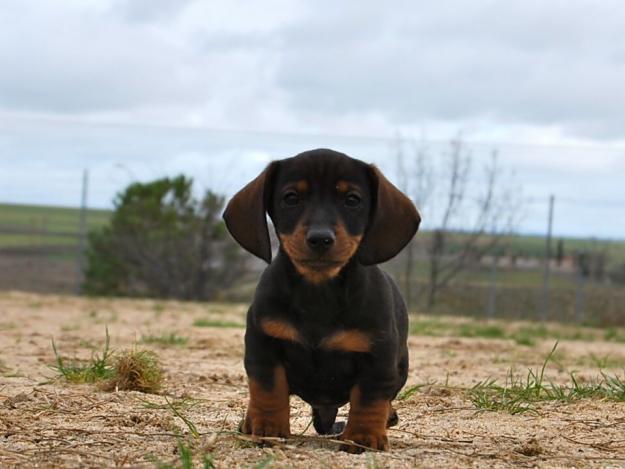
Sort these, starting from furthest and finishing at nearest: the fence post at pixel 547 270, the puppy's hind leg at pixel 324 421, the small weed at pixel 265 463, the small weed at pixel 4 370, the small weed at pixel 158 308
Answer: the fence post at pixel 547 270 → the small weed at pixel 158 308 → the small weed at pixel 4 370 → the puppy's hind leg at pixel 324 421 → the small weed at pixel 265 463

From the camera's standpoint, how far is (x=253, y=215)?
3.98 m

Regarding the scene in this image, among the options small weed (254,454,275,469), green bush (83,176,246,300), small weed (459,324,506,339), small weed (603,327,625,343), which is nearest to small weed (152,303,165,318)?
green bush (83,176,246,300)

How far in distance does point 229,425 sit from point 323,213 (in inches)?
47.0

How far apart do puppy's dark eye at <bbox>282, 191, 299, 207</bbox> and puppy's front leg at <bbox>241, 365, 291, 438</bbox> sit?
0.64 metres

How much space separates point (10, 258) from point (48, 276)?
115cm

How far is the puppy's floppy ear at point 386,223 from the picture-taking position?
154 inches

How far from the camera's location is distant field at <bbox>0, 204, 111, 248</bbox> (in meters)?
17.4

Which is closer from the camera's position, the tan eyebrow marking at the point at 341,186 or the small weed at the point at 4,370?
the tan eyebrow marking at the point at 341,186

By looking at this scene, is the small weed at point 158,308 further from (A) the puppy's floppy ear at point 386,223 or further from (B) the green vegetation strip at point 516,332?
(A) the puppy's floppy ear at point 386,223

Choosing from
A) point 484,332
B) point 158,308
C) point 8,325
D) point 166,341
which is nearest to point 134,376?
point 166,341

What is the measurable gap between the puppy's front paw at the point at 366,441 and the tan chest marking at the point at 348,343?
320 millimetres

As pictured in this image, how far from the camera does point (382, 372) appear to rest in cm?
372

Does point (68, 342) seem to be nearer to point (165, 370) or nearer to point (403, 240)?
point (165, 370)

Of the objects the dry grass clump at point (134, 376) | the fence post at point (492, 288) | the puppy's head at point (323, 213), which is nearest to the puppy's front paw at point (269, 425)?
the puppy's head at point (323, 213)
